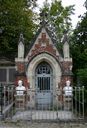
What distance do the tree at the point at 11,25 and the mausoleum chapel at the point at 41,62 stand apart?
6.53 metres

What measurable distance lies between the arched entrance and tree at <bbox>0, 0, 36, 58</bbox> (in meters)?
6.71

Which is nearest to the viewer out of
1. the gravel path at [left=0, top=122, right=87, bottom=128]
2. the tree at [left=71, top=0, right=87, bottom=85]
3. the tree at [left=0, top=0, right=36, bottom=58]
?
the gravel path at [left=0, top=122, right=87, bottom=128]

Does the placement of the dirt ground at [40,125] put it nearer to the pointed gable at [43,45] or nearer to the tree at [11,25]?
the pointed gable at [43,45]

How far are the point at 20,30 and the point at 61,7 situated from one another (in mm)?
15275

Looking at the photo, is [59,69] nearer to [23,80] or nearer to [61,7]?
[23,80]

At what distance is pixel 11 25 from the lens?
31891 mm

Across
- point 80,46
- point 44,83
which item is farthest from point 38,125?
point 80,46

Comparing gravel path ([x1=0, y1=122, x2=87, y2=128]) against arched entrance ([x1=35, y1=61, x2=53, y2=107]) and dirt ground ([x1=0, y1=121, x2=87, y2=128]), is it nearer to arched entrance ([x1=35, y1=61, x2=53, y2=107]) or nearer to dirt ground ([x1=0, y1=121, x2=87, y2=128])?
dirt ground ([x1=0, y1=121, x2=87, y2=128])

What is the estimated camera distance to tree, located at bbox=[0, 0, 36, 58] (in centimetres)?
3148

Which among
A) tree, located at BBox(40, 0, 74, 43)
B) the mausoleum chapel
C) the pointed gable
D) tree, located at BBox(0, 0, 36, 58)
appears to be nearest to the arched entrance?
the mausoleum chapel

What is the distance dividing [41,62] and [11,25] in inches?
304

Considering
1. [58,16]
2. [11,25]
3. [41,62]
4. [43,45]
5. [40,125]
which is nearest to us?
[40,125]

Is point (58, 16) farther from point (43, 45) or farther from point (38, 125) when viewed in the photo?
point (38, 125)

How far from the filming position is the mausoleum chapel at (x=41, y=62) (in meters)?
24.8
